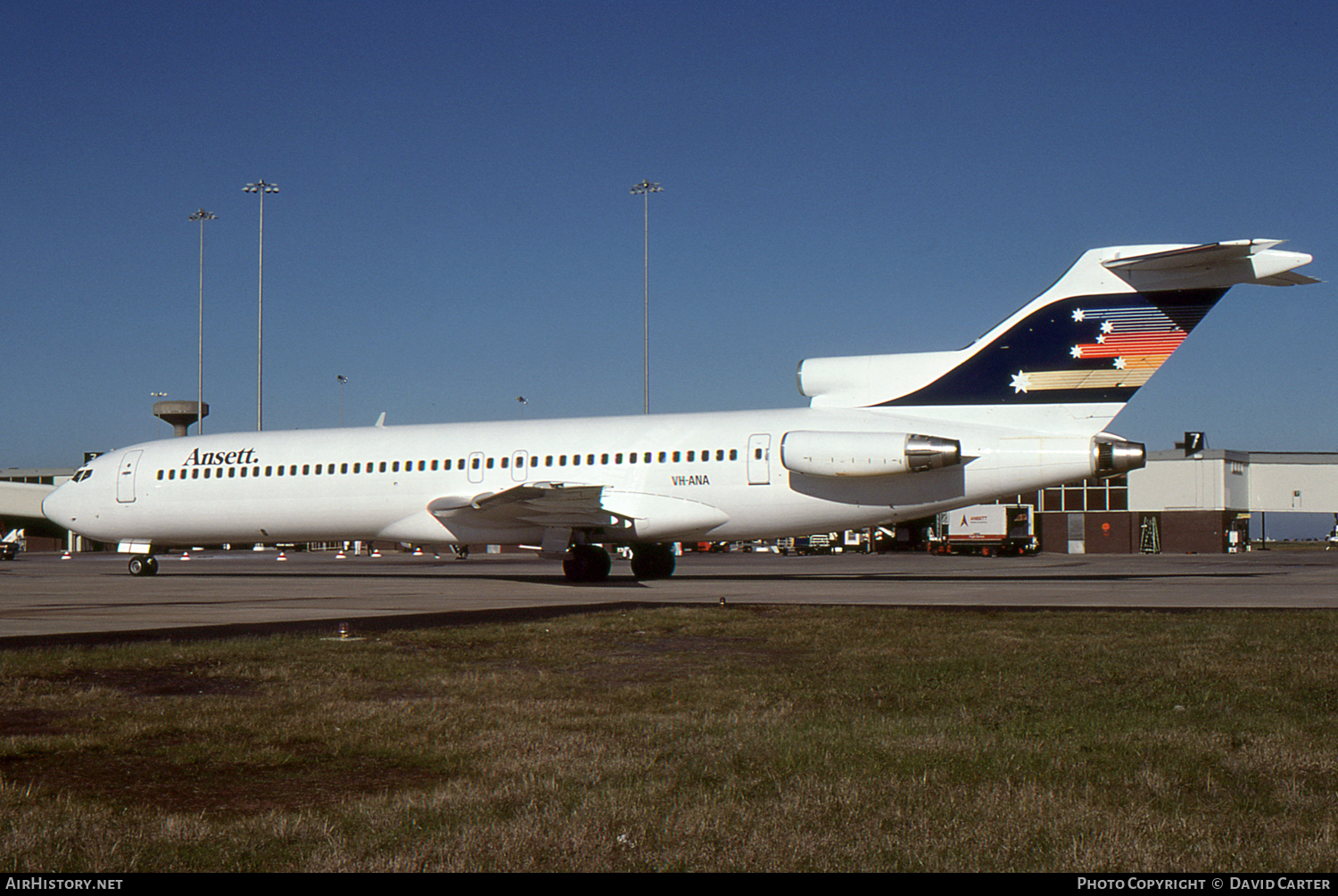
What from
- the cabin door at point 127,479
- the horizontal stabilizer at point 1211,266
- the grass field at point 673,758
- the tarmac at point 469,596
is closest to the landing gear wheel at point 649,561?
the tarmac at point 469,596

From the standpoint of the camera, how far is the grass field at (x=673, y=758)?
A: 4.50 metres

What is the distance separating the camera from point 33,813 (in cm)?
495

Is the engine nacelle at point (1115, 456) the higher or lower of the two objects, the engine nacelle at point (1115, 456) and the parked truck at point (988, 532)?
the higher

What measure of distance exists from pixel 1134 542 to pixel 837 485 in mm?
53672

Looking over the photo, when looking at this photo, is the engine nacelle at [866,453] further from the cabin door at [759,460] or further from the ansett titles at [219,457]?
the ansett titles at [219,457]

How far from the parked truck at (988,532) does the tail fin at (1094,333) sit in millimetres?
35137

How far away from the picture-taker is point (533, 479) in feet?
86.3

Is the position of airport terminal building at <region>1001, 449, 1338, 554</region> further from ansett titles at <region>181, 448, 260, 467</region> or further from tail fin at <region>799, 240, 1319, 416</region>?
ansett titles at <region>181, 448, 260, 467</region>

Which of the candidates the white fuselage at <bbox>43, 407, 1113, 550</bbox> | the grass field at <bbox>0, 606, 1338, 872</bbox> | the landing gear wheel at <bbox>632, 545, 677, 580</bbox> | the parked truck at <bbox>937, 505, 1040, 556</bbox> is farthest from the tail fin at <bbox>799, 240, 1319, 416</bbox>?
the parked truck at <bbox>937, 505, 1040, 556</bbox>

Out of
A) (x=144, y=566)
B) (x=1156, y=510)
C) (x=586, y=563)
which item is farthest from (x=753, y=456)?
(x=1156, y=510)

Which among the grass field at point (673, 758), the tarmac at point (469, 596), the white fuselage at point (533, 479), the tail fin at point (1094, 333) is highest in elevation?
the tail fin at point (1094, 333)

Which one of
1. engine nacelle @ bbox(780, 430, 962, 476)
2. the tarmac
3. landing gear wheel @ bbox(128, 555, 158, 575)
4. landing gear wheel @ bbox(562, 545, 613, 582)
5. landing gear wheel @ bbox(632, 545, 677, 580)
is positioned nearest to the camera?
the tarmac

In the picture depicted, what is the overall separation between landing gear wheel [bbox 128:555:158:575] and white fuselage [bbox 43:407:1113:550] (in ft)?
1.51

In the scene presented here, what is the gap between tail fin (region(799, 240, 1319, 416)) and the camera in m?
20.3
